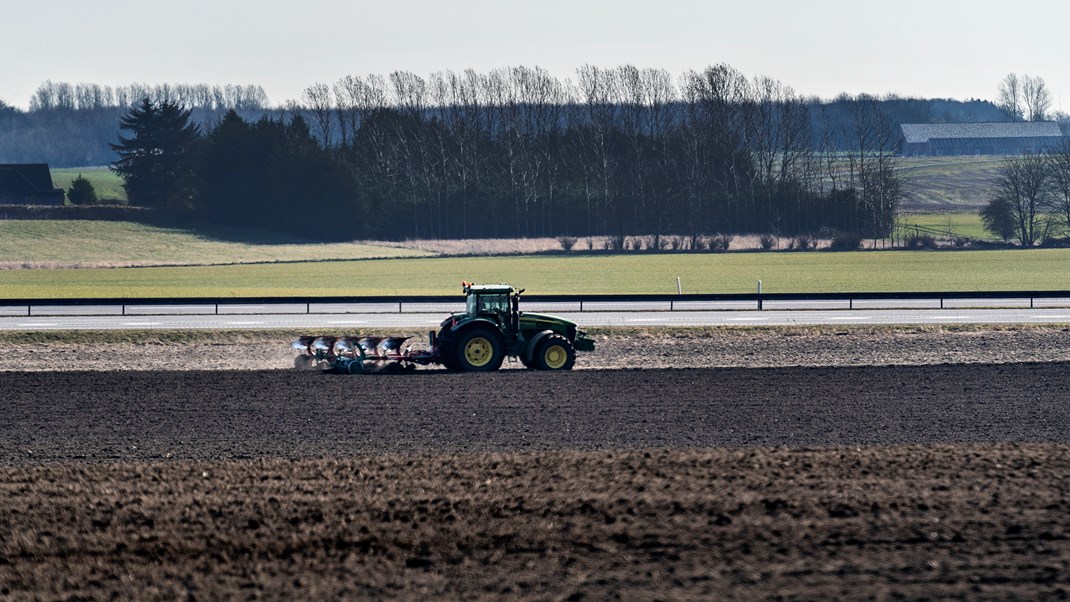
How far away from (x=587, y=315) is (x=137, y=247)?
4727cm

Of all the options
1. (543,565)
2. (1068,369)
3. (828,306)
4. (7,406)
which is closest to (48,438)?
(7,406)

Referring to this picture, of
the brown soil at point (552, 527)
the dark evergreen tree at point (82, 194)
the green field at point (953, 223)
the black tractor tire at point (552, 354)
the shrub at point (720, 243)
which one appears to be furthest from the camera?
the green field at point (953, 223)

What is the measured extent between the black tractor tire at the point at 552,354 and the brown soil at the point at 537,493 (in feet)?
10.0

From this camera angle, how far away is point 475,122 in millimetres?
110688

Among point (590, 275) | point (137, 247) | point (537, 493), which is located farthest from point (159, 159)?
point (537, 493)

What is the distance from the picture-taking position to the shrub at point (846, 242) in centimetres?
8499

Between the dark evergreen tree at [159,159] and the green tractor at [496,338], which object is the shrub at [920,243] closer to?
the dark evergreen tree at [159,159]

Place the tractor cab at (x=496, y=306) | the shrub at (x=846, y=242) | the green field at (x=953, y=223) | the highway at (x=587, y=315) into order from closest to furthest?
the tractor cab at (x=496, y=306) < the highway at (x=587, y=315) < the shrub at (x=846, y=242) < the green field at (x=953, y=223)

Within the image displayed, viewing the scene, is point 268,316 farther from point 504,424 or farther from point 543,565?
point 543,565

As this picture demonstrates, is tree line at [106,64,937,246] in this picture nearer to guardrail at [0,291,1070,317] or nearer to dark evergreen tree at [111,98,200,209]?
dark evergreen tree at [111,98,200,209]

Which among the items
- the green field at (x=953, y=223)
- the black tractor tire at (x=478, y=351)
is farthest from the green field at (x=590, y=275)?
the black tractor tire at (x=478, y=351)

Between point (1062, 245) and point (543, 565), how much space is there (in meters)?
83.8

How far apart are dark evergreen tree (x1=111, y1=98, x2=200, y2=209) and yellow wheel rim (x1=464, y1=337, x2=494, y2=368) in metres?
77.6

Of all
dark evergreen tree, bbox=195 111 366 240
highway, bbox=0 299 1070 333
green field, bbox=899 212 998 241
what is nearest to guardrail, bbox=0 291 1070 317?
highway, bbox=0 299 1070 333
